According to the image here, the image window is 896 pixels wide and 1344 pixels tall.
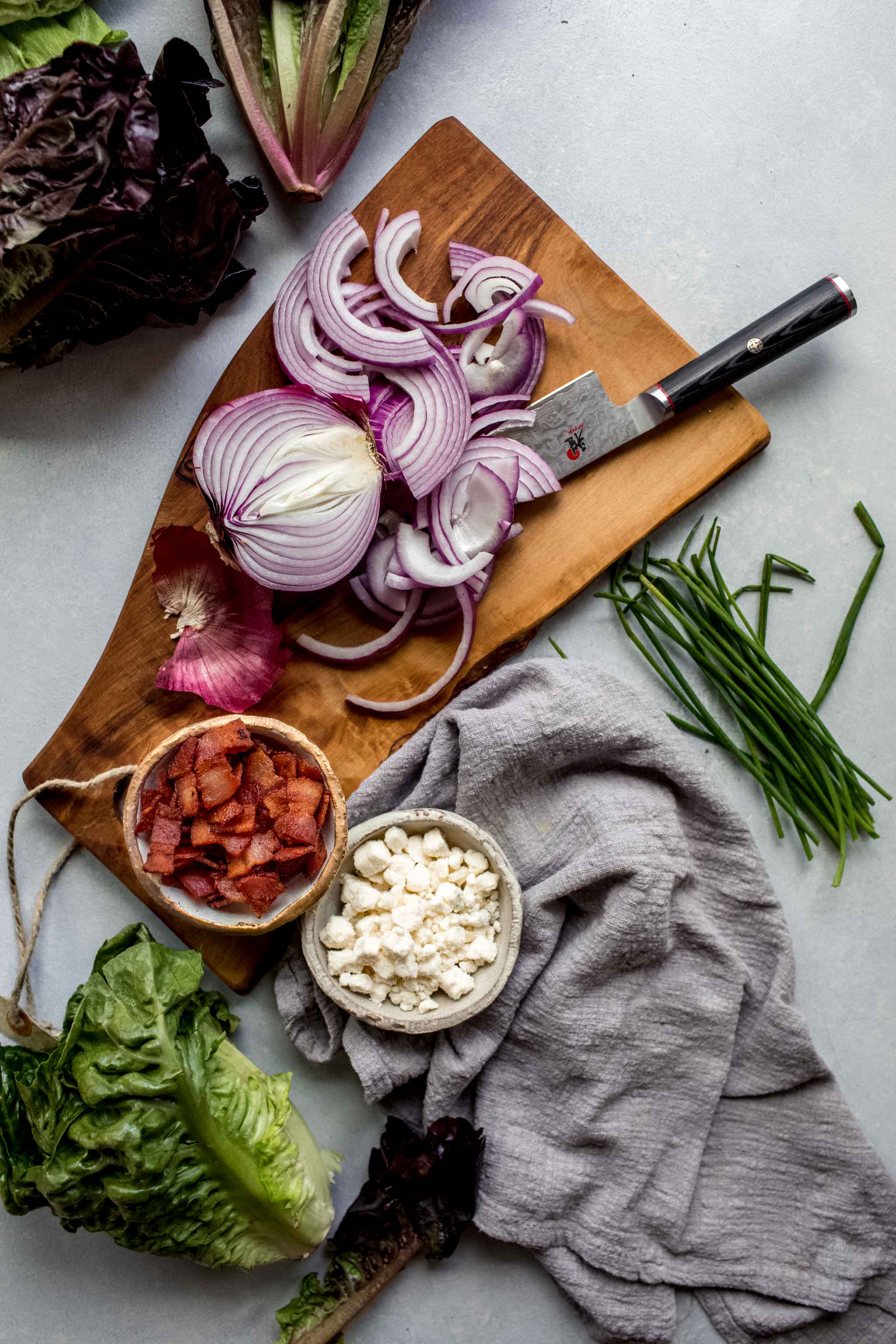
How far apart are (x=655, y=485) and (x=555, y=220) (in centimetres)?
62

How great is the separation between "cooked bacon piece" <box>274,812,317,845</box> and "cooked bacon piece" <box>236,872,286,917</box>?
7cm

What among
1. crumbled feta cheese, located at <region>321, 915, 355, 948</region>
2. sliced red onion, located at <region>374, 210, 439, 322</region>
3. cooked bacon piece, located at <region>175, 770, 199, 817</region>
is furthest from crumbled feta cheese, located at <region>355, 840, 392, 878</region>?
sliced red onion, located at <region>374, 210, 439, 322</region>

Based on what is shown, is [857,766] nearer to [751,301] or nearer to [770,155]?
[751,301]

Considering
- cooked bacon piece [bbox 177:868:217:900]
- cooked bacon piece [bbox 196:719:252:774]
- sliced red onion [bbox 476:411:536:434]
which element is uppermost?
sliced red onion [bbox 476:411:536:434]

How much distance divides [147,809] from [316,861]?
34 cm

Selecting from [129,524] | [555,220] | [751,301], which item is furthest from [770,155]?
[129,524]

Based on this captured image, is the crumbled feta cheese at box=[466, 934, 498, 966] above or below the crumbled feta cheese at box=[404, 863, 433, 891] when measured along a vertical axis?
below

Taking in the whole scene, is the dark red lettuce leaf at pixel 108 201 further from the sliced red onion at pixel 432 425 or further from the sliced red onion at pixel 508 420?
the sliced red onion at pixel 508 420

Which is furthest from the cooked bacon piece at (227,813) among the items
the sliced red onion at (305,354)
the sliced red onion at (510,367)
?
the sliced red onion at (510,367)

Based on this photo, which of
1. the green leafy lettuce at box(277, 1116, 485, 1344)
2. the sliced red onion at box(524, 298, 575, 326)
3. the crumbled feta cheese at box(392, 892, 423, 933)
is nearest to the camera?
the crumbled feta cheese at box(392, 892, 423, 933)

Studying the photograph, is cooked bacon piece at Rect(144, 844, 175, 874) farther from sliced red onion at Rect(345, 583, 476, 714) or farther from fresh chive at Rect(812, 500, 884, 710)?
fresh chive at Rect(812, 500, 884, 710)

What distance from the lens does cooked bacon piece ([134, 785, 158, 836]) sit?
1946mm

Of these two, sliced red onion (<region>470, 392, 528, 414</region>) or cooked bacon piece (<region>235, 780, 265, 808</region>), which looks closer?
cooked bacon piece (<region>235, 780, 265, 808</region>)

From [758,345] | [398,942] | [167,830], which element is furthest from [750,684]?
[167,830]
